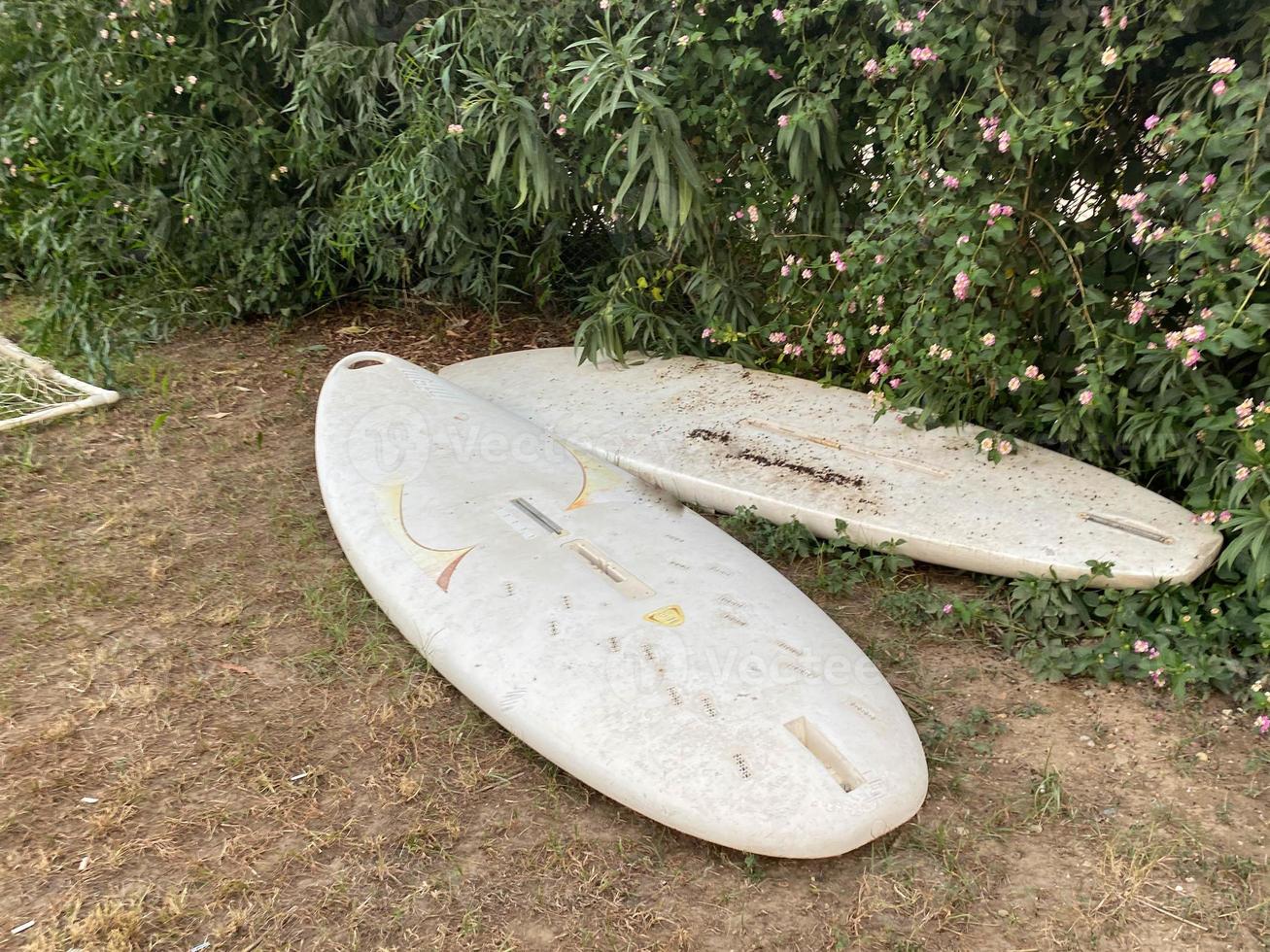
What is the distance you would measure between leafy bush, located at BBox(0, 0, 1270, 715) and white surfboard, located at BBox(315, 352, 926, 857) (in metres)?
0.67

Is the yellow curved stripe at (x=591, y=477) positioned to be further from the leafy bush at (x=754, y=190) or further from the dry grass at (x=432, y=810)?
the leafy bush at (x=754, y=190)

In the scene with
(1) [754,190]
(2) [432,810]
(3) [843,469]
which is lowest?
(2) [432,810]

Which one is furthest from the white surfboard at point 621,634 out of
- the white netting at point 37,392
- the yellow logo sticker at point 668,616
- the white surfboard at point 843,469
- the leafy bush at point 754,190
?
the white netting at point 37,392

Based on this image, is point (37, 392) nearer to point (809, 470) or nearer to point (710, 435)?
point (710, 435)

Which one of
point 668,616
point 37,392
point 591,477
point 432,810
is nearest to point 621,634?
point 668,616

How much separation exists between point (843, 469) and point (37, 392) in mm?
2385

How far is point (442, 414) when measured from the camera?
2.48m

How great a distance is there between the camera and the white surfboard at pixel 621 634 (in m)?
1.53

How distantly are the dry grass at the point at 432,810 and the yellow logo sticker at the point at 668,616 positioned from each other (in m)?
0.31

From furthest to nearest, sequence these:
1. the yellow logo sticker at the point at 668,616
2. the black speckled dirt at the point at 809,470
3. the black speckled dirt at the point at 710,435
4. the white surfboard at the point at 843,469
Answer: the black speckled dirt at the point at 710,435
the black speckled dirt at the point at 809,470
the white surfboard at the point at 843,469
the yellow logo sticker at the point at 668,616

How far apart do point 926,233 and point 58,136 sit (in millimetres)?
2886

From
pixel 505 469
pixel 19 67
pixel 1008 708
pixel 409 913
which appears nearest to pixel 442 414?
pixel 505 469

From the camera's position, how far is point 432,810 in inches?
66.5

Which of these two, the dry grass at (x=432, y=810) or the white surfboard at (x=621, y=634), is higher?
the white surfboard at (x=621, y=634)
